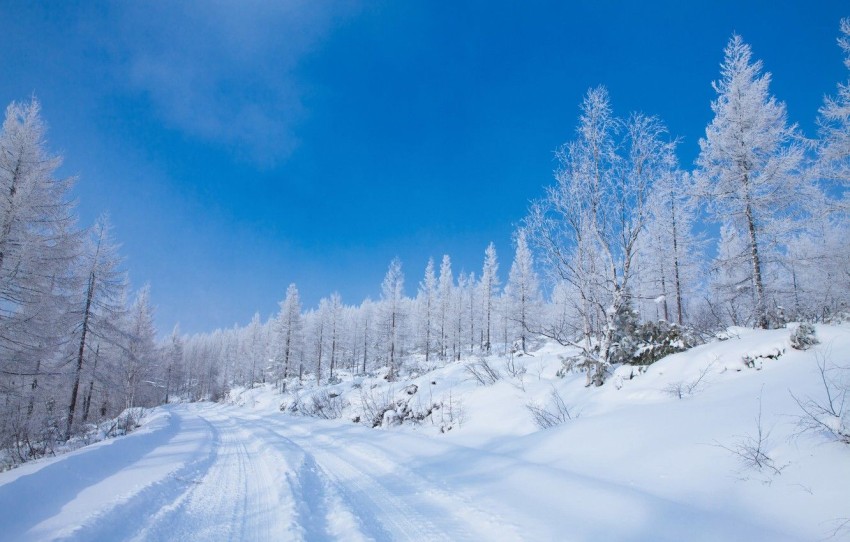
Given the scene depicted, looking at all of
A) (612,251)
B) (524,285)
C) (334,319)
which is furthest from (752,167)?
(334,319)

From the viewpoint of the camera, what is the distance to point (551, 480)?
487cm

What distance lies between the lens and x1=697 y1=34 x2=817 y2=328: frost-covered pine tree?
13688 mm

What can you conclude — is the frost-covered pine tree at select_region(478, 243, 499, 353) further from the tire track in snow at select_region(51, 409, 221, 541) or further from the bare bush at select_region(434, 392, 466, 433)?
the tire track in snow at select_region(51, 409, 221, 541)

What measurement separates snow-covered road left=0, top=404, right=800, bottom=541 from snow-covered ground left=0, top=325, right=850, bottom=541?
2cm

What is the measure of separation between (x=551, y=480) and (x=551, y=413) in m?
3.61

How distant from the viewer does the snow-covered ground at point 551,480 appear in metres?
3.48

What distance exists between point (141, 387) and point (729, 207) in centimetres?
4589

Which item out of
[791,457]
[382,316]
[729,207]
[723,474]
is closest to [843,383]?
[791,457]

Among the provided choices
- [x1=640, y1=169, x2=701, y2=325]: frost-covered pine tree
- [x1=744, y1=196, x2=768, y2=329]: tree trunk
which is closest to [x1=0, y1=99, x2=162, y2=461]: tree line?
[x1=744, y1=196, x2=768, y2=329]: tree trunk

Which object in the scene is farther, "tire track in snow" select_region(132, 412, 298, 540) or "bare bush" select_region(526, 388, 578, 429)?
"bare bush" select_region(526, 388, 578, 429)

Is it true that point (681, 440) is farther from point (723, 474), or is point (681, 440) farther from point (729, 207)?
point (729, 207)

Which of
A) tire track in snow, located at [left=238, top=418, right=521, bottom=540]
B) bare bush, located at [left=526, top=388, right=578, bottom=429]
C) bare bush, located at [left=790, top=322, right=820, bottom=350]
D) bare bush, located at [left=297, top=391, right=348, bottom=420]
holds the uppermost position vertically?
bare bush, located at [left=790, top=322, right=820, bottom=350]

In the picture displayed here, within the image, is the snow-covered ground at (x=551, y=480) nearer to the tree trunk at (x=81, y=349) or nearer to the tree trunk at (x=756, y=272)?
the tree trunk at (x=756, y=272)

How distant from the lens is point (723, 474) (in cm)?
401
